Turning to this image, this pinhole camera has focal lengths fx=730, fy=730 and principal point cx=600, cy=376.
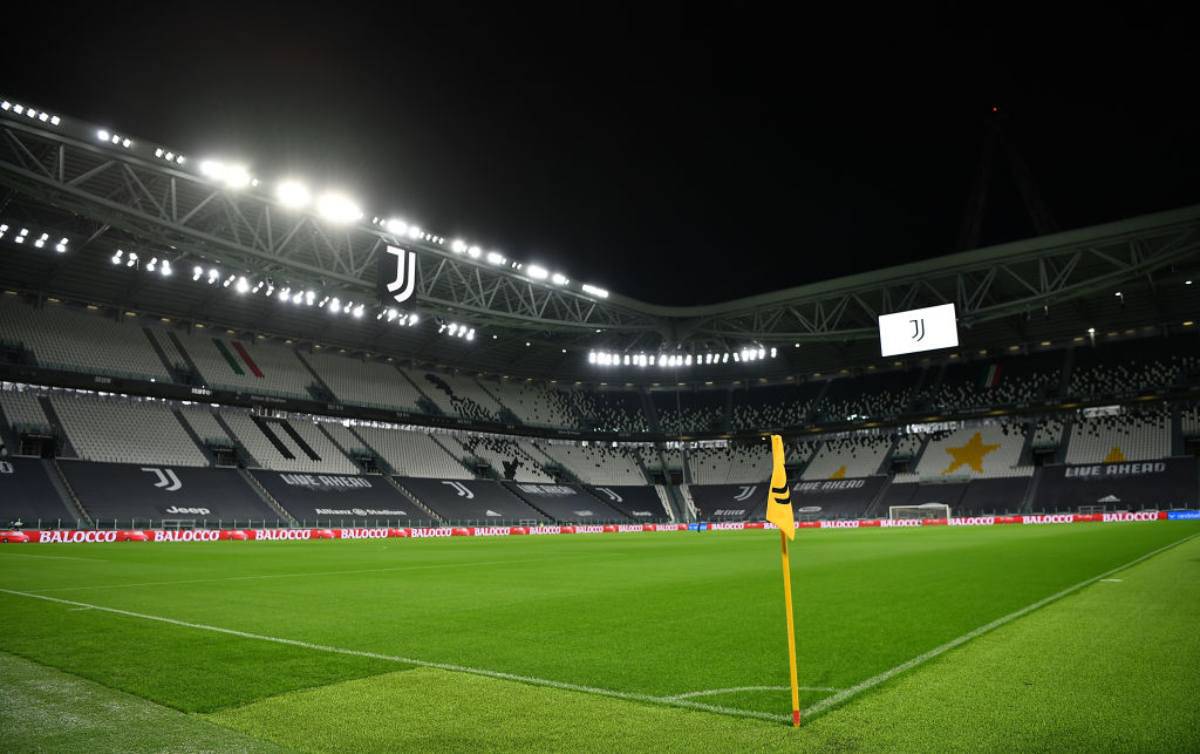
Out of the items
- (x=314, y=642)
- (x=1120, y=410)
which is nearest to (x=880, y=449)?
(x=1120, y=410)

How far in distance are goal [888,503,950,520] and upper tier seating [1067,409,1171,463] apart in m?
10.5

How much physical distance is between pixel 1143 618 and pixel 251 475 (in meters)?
Answer: 46.0

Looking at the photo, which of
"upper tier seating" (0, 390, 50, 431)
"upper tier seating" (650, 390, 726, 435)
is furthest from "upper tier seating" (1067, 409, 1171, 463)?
"upper tier seating" (0, 390, 50, 431)

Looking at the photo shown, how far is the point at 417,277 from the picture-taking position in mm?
31750

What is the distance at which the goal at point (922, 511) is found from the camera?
51.6 meters

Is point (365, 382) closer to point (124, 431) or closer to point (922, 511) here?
point (124, 431)

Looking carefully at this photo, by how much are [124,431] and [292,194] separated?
22.3 meters

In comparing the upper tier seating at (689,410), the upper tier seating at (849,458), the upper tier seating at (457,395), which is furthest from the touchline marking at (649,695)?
the upper tier seating at (689,410)

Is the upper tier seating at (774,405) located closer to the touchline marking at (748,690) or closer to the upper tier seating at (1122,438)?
the upper tier seating at (1122,438)

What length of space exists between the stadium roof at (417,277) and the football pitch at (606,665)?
1998 centimetres

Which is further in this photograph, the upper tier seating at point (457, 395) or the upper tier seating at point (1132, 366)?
the upper tier seating at point (457, 395)

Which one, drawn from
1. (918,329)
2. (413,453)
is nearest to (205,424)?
(413,453)

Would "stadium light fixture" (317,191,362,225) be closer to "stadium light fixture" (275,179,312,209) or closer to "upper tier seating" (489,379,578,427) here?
"stadium light fixture" (275,179,312,209)

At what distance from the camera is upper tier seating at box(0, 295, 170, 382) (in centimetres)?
4184
